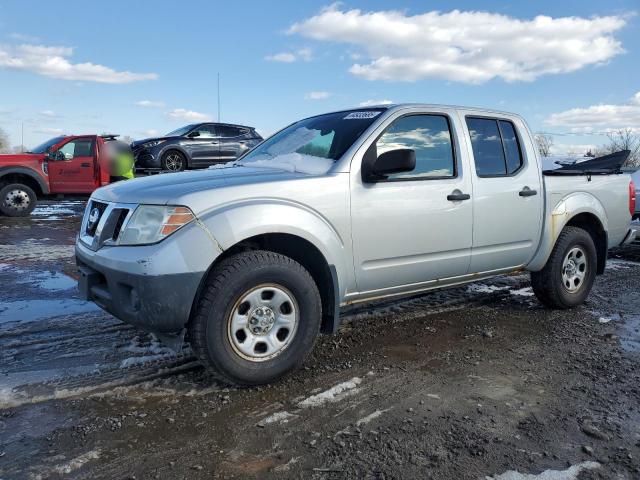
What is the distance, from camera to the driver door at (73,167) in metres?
12.4

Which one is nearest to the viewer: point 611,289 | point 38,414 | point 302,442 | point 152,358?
point 302,442

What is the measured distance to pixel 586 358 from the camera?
403 cm

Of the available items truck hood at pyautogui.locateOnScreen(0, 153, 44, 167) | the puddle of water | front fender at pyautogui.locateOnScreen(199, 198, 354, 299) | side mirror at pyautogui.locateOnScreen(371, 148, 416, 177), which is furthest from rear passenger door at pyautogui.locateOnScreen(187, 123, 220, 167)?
front fender at pyautogui.locateOnScreen(199, 198, 354, 299)

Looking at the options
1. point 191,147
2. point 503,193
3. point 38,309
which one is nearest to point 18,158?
point 191,147

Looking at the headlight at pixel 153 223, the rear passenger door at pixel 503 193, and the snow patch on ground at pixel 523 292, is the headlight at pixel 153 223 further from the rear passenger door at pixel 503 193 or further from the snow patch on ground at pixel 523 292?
the snow patch on ground at pixel 523 292

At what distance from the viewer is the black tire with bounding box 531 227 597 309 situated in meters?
5.11

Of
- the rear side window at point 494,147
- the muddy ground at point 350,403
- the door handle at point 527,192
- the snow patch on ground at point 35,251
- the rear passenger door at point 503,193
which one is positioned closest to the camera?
the muddy ground at point 350,403

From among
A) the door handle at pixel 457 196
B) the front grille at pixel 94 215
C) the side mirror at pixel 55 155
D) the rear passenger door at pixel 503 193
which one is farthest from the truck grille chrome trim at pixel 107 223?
the side mirror at pixel 55 155

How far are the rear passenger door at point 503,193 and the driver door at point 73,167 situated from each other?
10.4 metres

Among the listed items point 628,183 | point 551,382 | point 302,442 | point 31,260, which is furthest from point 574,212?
point 31,260

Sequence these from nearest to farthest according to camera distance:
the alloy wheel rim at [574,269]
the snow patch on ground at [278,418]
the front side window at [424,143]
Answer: the snow patch on ground at [278,418] < the front side window at [424,143] < the alloy wheel rim at [574,269]

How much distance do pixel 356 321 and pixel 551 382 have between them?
1.76m

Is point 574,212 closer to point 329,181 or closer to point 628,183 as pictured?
point 628,183

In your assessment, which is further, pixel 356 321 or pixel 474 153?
pixel 356 321
